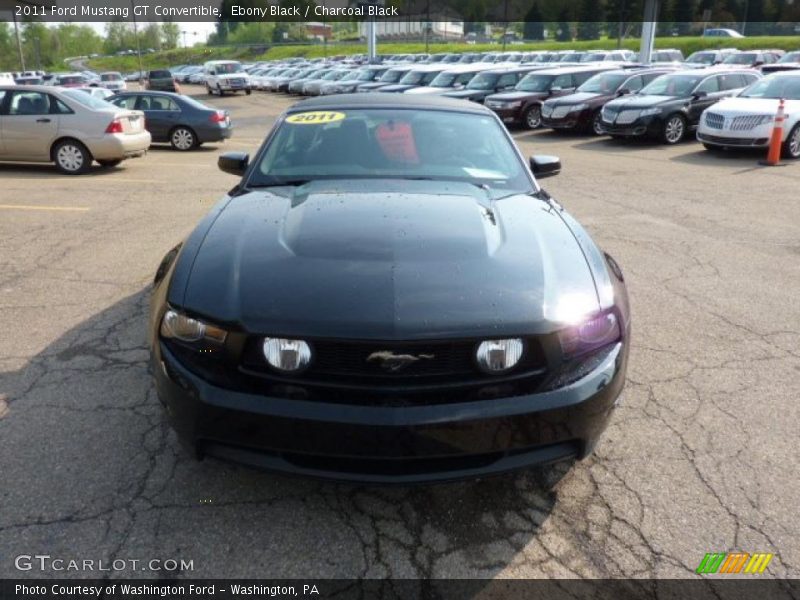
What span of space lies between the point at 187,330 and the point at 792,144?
13.6m

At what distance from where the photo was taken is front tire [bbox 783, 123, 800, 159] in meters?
12.5

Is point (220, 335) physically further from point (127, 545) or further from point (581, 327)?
point (581, 327)

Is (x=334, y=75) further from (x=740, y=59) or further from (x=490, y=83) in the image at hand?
(x=740, y=59)

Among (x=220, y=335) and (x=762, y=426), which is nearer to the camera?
(x=220, y=335)

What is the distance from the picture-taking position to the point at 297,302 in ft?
7.75

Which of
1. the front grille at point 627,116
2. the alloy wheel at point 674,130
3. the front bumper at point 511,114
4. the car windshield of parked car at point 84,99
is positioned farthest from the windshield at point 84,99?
the alloy wheel at point 674,130

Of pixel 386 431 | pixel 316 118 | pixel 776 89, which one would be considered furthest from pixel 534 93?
pixel 386 431

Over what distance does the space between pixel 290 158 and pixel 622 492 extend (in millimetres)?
2604

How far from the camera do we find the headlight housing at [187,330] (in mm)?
2387

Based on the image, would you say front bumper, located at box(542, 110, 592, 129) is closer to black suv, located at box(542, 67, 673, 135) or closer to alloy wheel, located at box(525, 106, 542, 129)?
black suv, located at box(542, 67, 673, 135)

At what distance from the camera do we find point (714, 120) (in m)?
12.9

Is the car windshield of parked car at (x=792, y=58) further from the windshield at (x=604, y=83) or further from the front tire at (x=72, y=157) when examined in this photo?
the front tire at (x=72, y=157)

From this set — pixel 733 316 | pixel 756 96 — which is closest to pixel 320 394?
pixel 733 316

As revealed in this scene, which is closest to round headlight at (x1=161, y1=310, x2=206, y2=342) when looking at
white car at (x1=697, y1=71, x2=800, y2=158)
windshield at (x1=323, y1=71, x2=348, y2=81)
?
white car at (x1=697, y1=71, x2=800, y2=158)
